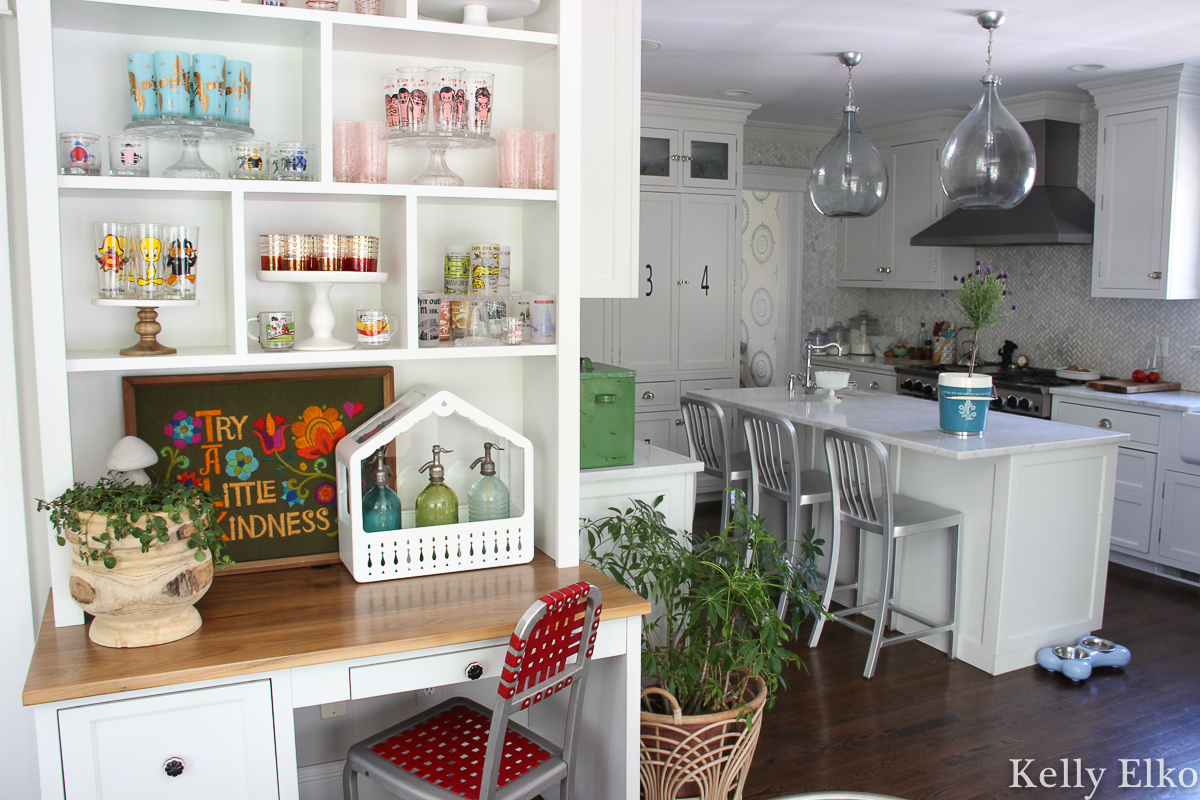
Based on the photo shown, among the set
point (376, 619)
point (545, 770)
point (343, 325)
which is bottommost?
point (545, 770)

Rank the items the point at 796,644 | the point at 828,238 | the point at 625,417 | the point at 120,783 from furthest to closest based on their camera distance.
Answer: the point at 828,238
the point at 796,644
the point at 625,417
the point at 120,783

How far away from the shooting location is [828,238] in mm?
6742

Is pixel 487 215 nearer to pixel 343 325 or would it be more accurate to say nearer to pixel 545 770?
pixel 343 325

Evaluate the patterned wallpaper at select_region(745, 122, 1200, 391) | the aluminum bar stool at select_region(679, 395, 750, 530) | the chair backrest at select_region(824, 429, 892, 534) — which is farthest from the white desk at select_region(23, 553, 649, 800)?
the patterned wallpaper at select_region(745, 122, 1200, 391)

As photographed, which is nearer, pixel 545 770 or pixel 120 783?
pixel 120 783

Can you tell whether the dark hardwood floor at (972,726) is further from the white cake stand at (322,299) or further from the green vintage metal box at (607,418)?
the white cake stand at (322,299)

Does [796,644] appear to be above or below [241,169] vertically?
below

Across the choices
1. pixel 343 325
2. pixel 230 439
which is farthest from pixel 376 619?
pixel 343 325

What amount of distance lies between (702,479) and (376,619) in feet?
13.6

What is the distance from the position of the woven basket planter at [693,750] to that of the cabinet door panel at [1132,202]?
376 cm

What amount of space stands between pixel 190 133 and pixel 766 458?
2.72 metres

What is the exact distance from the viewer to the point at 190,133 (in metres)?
1.85

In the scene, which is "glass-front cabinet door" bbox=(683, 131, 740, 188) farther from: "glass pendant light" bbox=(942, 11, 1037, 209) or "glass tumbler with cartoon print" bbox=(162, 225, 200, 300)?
"glass tumbler with cartoon print" bbox=(162, 225, 200, 300)

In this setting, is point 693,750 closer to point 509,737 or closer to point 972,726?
point 509,737
